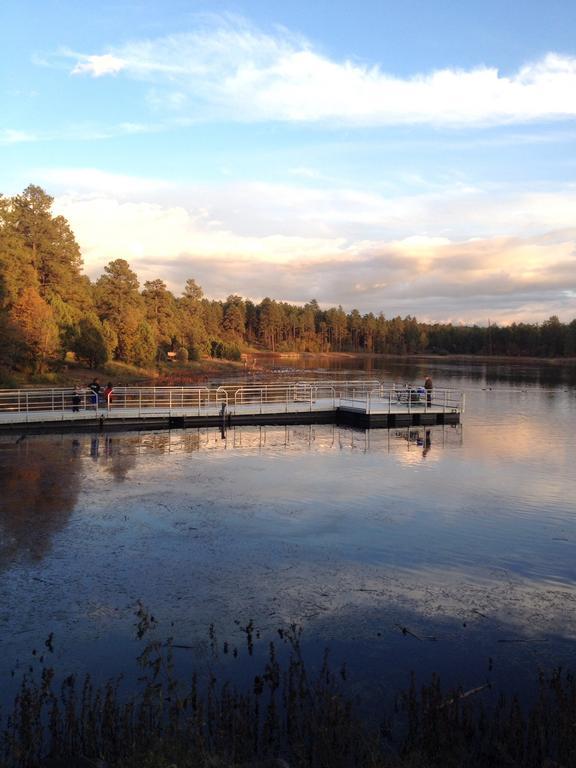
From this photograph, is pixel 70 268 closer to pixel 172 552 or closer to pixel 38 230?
pixel 38 230

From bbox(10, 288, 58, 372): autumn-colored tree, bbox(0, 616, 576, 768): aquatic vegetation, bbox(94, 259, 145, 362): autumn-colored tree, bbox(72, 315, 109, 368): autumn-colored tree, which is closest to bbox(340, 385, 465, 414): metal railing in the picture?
bbox(0, 616, 576, 768): aquatic vegetation

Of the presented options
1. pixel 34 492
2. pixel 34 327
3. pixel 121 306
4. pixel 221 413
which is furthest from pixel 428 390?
pixel 121 306

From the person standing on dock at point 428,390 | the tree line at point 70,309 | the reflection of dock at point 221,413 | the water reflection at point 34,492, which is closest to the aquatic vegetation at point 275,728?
the water reflection at point 34,492

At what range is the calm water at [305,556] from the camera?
26.4 feet

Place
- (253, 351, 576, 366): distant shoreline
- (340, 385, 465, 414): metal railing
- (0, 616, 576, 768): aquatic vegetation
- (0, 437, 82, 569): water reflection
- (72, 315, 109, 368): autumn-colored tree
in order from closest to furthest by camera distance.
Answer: (0, 616, 576, 768): aquatic vegetation < (0, 437, 82, 569): water reflection < (340, 385, 465, 414): metal railing < (72, 315, 109, 368): autumn-colored tree < (253, 351, 576, 366): distant shoreline

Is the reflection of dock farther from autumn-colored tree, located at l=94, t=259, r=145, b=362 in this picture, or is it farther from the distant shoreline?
the distant shoreline

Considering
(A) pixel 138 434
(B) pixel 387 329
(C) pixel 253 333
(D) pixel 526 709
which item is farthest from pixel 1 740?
(B) pixel 387 329

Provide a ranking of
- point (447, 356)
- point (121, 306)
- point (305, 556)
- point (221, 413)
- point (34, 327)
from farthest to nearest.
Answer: point (447, 356) < point (121, 306) < point (34, 327) < point (221, 413) < point (305, 556)

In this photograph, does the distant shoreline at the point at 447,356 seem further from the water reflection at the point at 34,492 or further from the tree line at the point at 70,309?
the water reflection at the point at 34,492

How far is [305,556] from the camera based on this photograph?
11.3 m

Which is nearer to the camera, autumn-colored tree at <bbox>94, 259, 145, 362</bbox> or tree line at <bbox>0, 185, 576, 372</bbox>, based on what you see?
tree line at <bbox>0, 185, 576, 372</bbox>

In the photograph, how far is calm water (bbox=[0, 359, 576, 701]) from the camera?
805cm

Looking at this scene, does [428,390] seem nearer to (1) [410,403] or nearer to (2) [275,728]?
(1) [410,403]

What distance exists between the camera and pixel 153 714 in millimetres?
6363
